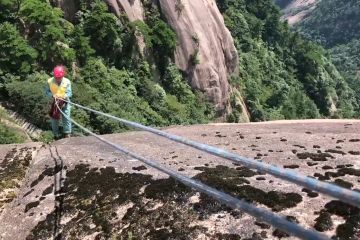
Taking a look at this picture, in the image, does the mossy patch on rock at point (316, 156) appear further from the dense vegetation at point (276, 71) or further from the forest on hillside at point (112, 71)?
the dense vegetation at point (276, 71)

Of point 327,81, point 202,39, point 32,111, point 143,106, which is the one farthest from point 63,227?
point 327,81

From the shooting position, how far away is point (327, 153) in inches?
639

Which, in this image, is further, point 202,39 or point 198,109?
point 202,39

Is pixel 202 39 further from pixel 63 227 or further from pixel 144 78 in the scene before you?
pixel 63 227

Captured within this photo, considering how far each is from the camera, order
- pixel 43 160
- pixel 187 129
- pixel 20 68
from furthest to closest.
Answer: pixel 20 68 < pixel 187 129 < pixel 43 160

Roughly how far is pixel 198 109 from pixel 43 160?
1746 inches

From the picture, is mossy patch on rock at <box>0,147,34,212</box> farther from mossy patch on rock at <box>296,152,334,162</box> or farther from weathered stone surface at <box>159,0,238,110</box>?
weathered stone surface at <box>159,0,238,110</box>

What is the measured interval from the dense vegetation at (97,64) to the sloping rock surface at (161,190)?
2039cm

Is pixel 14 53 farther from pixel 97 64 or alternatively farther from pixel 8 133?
pixel 8 133

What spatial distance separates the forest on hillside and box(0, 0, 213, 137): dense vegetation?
0.29ft

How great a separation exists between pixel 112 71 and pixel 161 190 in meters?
41.4

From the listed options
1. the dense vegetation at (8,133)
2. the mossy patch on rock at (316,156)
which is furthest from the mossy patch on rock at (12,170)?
the dense vegetation at (8,133)

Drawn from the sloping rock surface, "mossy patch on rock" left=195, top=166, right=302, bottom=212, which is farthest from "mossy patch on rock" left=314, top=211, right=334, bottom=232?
"mossy patch on rock" left=195, top=166, right=302, bottom=212

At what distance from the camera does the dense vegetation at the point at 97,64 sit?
40969 millimetres
